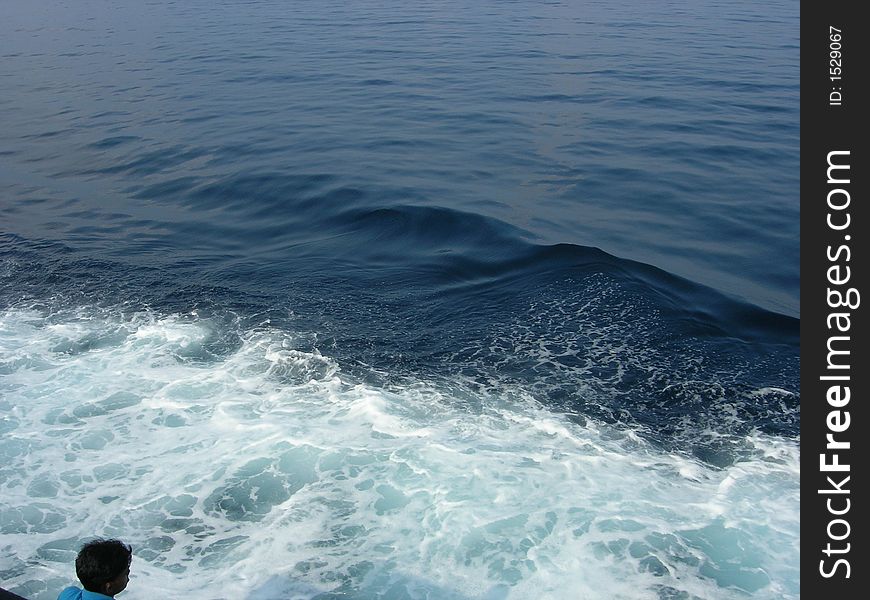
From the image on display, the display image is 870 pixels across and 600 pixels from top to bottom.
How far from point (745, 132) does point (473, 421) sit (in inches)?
641

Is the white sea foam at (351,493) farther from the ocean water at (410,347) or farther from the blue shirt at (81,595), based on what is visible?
the blue shirt at (81,595)

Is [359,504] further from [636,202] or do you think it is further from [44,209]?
[44,209]

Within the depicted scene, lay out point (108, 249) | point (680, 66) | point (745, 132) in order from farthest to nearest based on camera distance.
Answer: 1. point (680, 66)
2. point (745, 132)
3. point (108, 249)

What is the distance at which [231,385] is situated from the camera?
10.6m

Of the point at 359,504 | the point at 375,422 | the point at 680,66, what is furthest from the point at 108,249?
the point at 680,66

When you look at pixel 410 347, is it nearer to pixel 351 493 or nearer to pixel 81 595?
pixel 351 493

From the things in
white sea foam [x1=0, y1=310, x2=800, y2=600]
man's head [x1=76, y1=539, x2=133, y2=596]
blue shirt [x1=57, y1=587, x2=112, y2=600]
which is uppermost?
man's head [x1=76, y1=539, x2=133, y2=596]
